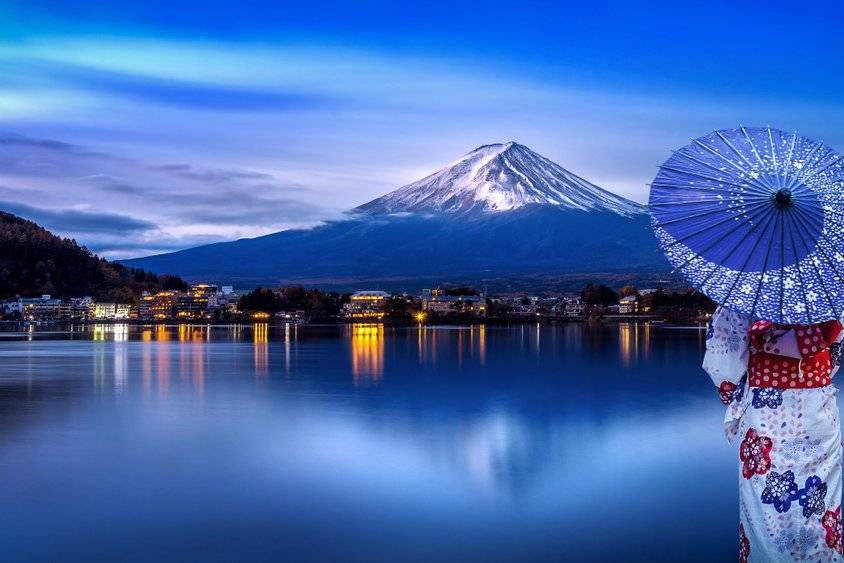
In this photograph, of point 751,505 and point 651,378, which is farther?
point 651,378

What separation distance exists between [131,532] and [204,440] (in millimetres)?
3521

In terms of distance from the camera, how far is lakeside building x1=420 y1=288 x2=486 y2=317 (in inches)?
2911

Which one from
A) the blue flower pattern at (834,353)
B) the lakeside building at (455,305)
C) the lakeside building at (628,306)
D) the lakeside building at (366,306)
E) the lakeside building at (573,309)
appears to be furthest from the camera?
the lakeside building at (366,306)

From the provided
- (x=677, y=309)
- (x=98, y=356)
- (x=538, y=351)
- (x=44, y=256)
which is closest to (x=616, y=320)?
(x=677, y=309)

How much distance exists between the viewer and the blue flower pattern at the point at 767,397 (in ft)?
11.4

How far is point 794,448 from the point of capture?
11.3ft

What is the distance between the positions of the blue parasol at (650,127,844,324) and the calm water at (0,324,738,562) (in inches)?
61.4

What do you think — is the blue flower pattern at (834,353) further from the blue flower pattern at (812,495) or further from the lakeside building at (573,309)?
the lakeside building at (573,309)

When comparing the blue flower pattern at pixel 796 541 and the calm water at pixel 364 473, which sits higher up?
the blue flower pattern at pixel 796 541

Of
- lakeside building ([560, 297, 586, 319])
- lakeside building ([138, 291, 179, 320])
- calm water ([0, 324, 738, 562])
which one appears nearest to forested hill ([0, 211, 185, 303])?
lakeside building ([138, 291, 179, 320])

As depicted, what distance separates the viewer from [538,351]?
2683cm

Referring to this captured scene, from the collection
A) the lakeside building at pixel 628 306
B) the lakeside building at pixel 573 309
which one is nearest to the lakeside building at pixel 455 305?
the lakeside building at pixel 573 309

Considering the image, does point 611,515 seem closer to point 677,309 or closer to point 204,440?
point 204,440

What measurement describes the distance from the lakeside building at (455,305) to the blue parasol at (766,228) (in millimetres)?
68512
